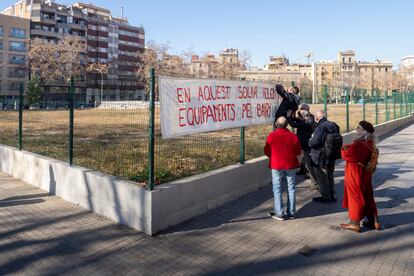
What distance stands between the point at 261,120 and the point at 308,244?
3.53 metres

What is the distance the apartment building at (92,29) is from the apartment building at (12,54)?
16.2 ft

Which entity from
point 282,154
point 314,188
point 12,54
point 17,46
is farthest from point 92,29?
point 282,154

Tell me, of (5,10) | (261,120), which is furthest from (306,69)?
(261,120)

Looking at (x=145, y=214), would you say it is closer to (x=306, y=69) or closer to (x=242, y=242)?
(x=242, y=242)

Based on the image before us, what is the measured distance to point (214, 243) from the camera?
188 inches

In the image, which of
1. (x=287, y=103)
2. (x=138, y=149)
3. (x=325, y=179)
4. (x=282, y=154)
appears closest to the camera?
(x=282, y=154)

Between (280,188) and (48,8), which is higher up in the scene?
(48,8)

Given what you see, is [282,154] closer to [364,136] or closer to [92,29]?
[364,136]

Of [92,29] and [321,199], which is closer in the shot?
[321,199]

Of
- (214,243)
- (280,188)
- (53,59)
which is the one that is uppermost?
(53,59)

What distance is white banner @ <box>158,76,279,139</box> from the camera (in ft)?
17.7

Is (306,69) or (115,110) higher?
(306,69)

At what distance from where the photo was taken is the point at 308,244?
475 cm

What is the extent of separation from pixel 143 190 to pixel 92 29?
98.7 metres
